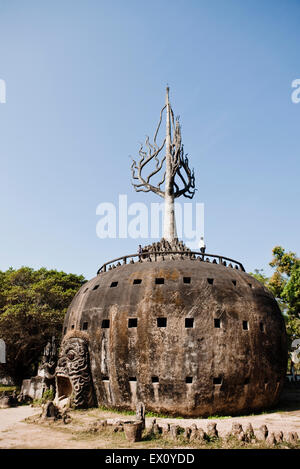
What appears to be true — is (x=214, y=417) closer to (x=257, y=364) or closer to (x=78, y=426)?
(x=257, y=364)

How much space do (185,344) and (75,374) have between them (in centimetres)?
577

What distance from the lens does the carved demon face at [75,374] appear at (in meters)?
16.7

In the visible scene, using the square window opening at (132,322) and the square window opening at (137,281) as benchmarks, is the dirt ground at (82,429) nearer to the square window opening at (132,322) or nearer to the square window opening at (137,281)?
the square window opening at (132,322)

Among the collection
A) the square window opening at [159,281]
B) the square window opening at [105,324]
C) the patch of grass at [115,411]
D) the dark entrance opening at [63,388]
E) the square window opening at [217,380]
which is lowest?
the patch of grass at [115,411]

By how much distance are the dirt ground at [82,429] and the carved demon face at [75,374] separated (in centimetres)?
68

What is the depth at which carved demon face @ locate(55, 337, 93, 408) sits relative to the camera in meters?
16.7

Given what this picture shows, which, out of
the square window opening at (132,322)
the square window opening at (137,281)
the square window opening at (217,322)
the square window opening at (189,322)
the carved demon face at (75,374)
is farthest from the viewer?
the square window opening at (137,281)

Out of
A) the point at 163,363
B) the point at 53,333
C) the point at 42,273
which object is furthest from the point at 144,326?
the point at 42,273

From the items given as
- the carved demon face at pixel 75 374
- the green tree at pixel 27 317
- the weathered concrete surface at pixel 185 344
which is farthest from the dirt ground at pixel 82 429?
the green tree at pixel 27 317

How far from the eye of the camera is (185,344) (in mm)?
15570

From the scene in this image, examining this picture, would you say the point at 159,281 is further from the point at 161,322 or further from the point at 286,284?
the point at 286,284

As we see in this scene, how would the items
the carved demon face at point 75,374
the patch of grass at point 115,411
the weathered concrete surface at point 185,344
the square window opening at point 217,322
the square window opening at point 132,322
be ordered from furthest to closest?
the carved demon face at point 75,374, the square window opening at point 132,322, the square window opening at point 217,322, the patch of grass at point 115,411, the weathered concrete surface at point 185,344

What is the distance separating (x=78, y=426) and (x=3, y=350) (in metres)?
18.4

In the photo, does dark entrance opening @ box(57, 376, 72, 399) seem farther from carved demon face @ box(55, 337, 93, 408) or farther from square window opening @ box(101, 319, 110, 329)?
square window opening @ box(101, 319, 110, 329)
